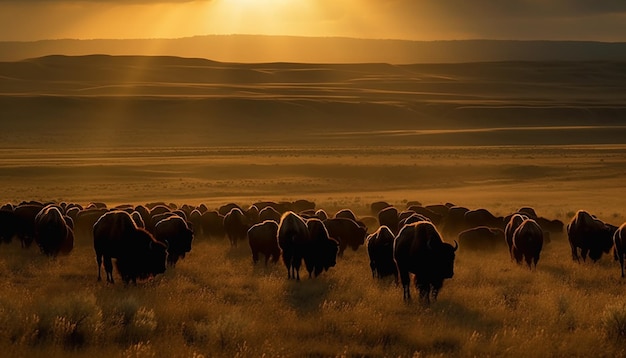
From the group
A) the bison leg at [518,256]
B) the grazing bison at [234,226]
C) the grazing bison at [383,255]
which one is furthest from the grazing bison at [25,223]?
the bison leg at [518,256]

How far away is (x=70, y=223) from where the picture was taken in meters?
20.5

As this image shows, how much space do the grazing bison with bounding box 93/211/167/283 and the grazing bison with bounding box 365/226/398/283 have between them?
13.0 ft

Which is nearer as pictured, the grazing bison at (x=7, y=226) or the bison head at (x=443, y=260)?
the bison head at (x=443, y=260)

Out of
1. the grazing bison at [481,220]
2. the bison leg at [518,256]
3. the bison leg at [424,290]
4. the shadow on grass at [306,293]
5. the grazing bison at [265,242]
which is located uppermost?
the grazing bison at [481,220]

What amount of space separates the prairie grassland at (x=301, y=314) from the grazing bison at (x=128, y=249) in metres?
0.28

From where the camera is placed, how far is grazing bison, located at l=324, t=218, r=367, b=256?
62.8 ft

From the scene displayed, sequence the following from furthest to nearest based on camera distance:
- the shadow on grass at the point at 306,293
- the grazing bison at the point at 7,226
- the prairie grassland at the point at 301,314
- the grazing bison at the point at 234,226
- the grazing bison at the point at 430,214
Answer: the grazing bison at the point at 430,214
the grazing bison at the point at 234,226
the grazing bison at the point at 7,226
the shadow on grass at the point at 306,293
the prairie grassland at the point at 301,314

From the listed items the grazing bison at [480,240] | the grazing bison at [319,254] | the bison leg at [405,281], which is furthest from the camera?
the grazing bison at [480,240]

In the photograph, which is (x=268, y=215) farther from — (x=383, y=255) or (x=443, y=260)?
(x=443, y=260)

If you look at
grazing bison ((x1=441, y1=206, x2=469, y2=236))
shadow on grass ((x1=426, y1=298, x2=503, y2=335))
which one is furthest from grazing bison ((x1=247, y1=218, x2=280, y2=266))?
grazing bison ((x1=441, y1=206, x2=469, y2=236))

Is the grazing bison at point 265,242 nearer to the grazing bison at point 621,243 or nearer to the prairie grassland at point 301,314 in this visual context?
the prairie grassland at point 301,314

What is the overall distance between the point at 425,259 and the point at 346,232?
273 inches

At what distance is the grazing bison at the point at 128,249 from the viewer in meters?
13.6

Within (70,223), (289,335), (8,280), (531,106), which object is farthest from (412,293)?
(531,106)
